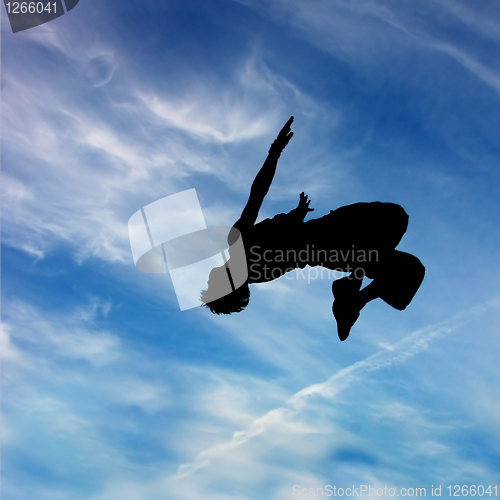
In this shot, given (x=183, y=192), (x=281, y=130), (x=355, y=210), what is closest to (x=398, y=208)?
(x=355, y=210)

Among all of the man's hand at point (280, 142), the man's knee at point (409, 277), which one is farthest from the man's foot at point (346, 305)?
the man's hand at point (280, 142)

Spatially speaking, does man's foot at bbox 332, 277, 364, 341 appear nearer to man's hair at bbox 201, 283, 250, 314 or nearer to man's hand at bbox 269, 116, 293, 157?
man's hair at bbox 201, 283, 250, 314

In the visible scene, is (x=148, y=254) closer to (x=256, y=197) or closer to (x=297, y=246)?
(x=256, y=197)

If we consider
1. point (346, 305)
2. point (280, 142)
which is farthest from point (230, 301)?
point (280, 142)

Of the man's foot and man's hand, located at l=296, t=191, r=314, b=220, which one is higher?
man's hand, located at l=296, t=191, r=314, b=220

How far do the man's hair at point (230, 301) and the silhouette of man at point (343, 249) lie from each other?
0.30 metres

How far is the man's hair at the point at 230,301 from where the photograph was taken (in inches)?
192

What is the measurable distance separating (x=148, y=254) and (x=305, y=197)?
2.17 meters

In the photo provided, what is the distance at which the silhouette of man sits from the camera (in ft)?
13.9

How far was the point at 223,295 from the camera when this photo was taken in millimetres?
4906

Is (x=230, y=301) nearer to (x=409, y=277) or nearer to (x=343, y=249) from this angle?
(x=343, y=249)

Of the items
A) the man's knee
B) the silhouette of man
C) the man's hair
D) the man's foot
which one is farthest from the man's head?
the man's knee

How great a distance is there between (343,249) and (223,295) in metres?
1.78

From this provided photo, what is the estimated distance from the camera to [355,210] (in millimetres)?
4270
